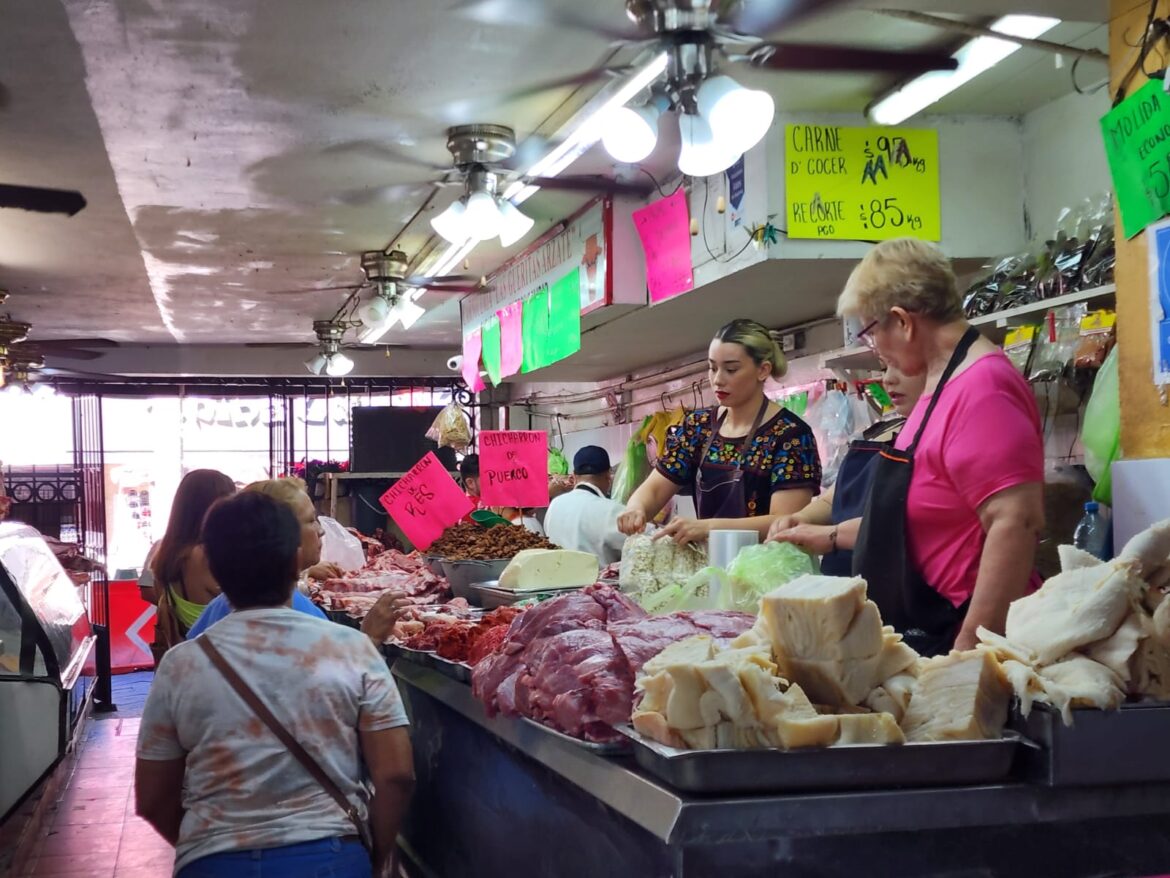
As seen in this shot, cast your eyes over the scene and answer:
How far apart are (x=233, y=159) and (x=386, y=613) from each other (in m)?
2.98

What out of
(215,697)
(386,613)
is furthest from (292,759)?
(386,613)

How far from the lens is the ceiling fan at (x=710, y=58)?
338cm

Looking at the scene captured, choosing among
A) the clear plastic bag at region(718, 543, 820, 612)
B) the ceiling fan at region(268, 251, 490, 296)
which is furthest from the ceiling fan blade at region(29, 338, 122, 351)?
the clear plastic bag at region(718, 543, 820, 612)

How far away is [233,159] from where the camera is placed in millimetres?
5406

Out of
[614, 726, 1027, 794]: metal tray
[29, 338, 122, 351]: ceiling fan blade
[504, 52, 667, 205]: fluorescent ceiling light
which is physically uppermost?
[504, 52, 667, 205]: fluorescent ceiling light

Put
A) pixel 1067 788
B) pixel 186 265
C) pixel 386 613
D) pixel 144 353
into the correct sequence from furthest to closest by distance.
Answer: pixel 144 353 → pixel 186 265 → pixel 386 613 → pixel 1067 788

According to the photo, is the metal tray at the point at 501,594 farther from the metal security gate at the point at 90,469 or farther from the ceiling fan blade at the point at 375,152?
the metal security gate at the point at 90,469

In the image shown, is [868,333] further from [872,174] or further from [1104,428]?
[872,174]

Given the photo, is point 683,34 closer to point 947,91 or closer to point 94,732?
point 947,91

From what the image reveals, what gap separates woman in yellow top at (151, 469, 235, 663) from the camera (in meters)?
4.26

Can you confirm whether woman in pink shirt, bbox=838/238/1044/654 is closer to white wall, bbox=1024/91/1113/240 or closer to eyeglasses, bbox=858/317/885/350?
eyeglasses, bbox=858/317/885/350

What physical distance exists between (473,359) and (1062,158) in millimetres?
5149

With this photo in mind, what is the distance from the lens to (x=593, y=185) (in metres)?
5.57

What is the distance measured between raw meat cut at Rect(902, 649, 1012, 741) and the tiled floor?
185 inches
